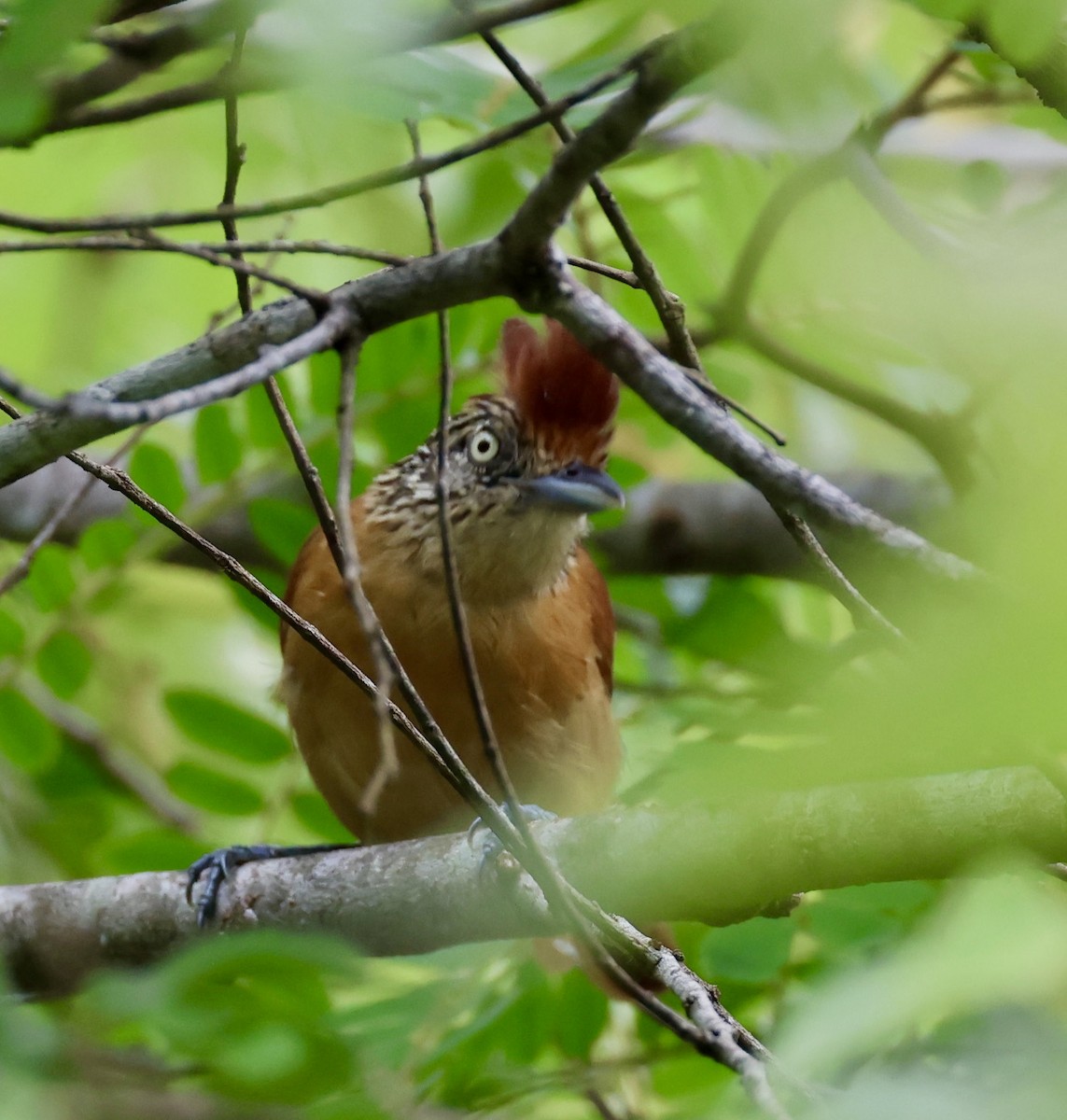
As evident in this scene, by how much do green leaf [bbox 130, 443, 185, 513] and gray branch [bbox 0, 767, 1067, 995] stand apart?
129cm

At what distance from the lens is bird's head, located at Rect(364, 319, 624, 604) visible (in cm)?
425

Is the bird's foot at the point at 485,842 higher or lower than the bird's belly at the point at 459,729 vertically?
higher

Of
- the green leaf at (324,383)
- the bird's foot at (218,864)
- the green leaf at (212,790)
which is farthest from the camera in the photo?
the green leaf at (212,790)

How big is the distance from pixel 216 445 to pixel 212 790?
1149 millimetres

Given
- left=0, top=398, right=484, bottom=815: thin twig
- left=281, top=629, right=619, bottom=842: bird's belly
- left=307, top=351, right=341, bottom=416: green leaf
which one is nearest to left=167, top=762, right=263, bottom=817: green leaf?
left=281, top=629, right=619, bottom=842: bird's belly

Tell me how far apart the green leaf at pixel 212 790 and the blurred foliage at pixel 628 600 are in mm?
13

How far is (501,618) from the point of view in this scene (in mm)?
4461

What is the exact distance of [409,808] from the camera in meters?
4.63

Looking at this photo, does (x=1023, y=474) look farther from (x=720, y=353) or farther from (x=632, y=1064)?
(x=720, y=353)

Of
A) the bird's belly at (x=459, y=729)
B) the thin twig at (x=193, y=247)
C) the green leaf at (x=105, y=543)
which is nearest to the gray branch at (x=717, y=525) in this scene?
the bird's belly at (x=459, y=729)

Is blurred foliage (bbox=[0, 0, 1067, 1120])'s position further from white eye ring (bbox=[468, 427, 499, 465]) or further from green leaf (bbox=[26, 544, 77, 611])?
white eye ring (bbox=[468, 427, 499, 465])

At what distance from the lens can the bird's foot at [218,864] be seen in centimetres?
362

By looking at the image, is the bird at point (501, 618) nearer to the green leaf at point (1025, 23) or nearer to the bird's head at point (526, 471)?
the bird's head at point (526, 471)

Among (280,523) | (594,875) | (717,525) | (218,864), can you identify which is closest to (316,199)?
(594,875)
